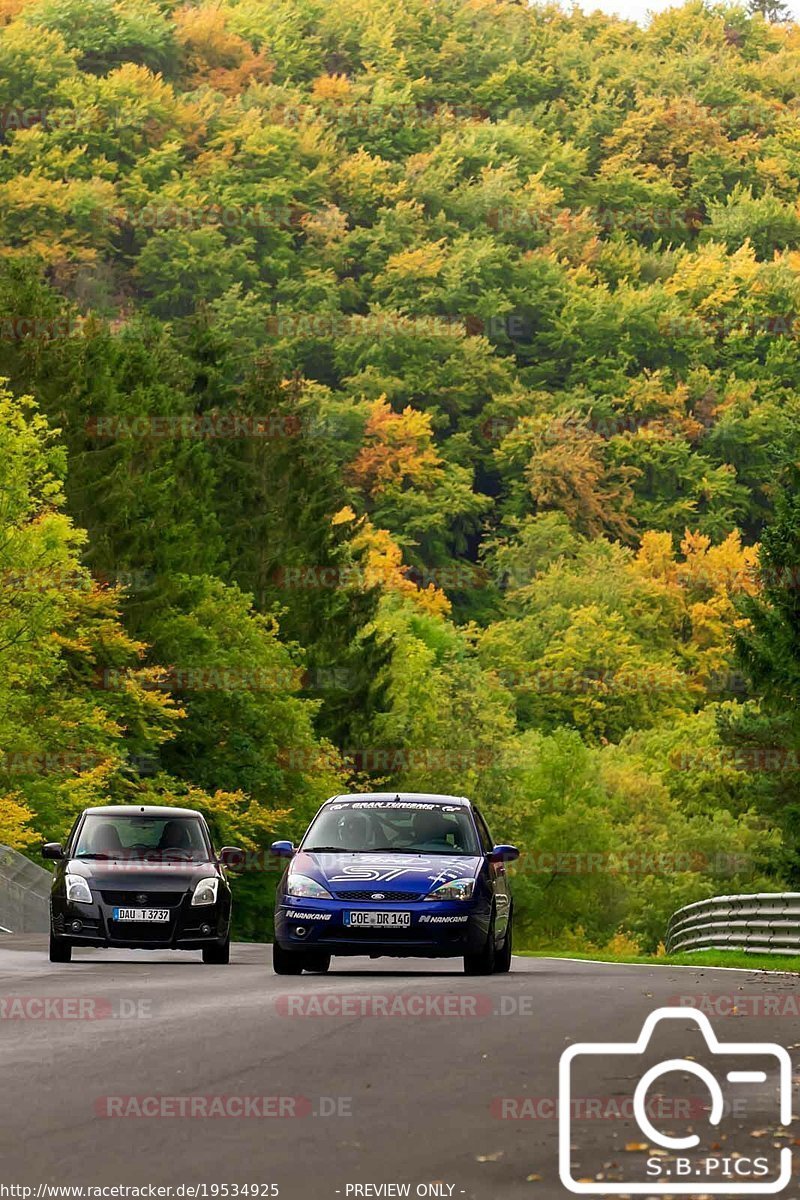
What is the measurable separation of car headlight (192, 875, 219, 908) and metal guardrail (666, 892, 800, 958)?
8.24 metres

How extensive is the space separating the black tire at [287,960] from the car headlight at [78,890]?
12.4 ft

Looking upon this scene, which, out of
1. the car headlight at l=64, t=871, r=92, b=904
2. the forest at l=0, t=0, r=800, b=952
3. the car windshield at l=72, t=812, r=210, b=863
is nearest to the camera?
the car headlight at l=64, t=871, r=92, b=904

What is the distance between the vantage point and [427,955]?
2050 centimetres

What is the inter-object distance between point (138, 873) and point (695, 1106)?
→ 15.3m

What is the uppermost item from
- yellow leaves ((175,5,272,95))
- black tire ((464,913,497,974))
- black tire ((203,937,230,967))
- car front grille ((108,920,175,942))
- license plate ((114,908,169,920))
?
yellow leaves ((175,5,272,95))

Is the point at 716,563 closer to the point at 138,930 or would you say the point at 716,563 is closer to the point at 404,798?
the point at 138,930

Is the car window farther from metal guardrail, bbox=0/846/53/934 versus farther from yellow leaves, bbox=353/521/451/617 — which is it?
yellow leaves, bbox=353/521/451/617

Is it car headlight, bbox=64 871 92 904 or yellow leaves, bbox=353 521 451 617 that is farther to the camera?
yellow leaves, bbox=353 521 451 617

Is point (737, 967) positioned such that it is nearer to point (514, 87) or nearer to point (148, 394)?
point (148, 394)

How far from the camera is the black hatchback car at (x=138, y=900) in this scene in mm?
24328

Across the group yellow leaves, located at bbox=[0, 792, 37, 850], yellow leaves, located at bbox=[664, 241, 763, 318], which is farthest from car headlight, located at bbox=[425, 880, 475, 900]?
yellow leaves, located at bbox=[664, 241, 763, 318]

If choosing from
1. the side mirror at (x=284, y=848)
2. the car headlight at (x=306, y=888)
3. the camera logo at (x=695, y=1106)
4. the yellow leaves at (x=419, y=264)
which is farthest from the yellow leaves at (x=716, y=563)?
the camera logo at (x=695, y=1106)

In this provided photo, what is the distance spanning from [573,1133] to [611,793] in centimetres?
9560

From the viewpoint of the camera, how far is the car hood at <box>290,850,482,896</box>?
67.2ft
